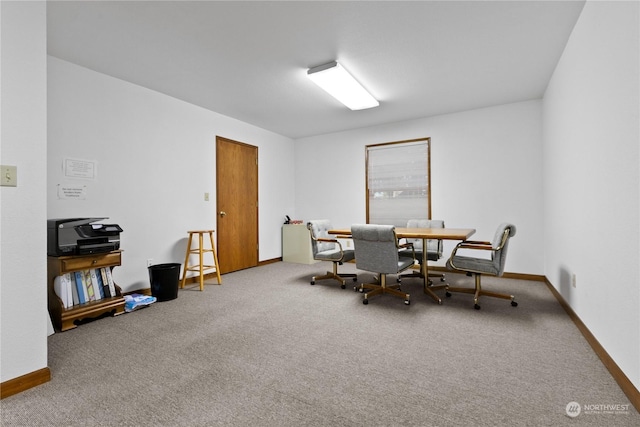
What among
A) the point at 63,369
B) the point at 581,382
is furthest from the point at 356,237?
the point at 63,369

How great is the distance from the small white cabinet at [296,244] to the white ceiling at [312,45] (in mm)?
2599

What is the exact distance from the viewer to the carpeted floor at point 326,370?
1466 mm

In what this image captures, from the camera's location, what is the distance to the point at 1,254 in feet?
5.30

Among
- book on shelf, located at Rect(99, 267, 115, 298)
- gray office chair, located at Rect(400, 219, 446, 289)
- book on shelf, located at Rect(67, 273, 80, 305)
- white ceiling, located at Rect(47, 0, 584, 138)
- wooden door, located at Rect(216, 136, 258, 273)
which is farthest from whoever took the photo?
wooden door, located at Rect(216, 136, 258, 273)

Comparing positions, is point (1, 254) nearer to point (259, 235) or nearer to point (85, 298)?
point (85, 298)

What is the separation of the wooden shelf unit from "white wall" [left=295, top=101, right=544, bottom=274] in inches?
162

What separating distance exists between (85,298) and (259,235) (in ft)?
9.73

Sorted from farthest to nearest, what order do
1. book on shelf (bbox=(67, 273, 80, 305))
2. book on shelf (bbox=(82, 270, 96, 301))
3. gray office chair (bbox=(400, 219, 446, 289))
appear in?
gray office chair (bbox=(400, 219, 446, 289)), book on shelf (bbox=(82, 270, 96, 301)), book on shelf (bbox=(67, 273, 80, 305))

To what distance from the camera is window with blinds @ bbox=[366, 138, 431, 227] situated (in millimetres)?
5094

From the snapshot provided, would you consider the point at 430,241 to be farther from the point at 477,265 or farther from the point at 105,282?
the point at 105,282

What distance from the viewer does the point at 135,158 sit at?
3594 mm

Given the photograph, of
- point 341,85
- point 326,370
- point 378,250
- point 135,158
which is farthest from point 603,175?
point 135,158

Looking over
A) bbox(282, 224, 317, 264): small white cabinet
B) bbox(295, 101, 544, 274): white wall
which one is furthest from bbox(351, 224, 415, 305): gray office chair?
bbox(282, 224, 317, 264): small white cabinet

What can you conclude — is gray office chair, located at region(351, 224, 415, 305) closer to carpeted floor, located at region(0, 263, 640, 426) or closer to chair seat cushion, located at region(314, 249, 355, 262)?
carpeted floor, located at region(0, 263, 640, 426)
